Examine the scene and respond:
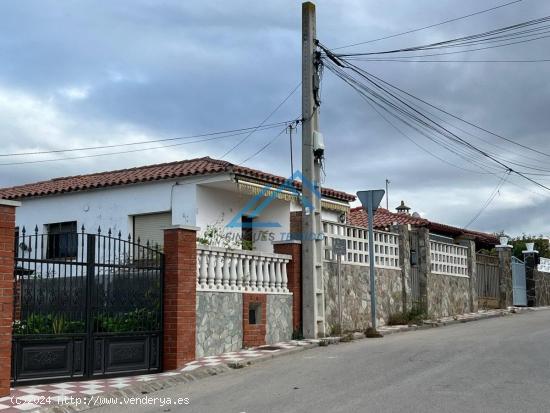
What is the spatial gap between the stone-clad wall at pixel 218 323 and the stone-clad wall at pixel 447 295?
8.00 meters

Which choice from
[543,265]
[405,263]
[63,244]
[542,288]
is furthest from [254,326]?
[543,265]

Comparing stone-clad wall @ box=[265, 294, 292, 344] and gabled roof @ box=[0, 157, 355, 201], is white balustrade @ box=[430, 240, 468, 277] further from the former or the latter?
stone-clad wall @ box=[265, 294, 292, 344]

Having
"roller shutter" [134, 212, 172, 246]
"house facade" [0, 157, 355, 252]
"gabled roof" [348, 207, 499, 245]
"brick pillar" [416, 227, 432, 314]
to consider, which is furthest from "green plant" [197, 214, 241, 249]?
"gabled roof" [348, 207, 499, 245]

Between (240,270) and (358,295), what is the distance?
4319 mm

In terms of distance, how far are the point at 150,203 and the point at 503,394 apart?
11.6m

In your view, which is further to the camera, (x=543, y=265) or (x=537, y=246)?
(x=537, y=246)

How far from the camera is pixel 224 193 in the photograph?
17.9 m

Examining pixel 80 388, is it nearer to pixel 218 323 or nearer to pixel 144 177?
pixel 218 323

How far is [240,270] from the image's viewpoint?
13094 mm

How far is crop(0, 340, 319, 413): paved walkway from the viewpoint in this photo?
821cm

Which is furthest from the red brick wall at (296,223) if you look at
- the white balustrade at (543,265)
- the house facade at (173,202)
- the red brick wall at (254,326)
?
the white balustrade at (543,265)

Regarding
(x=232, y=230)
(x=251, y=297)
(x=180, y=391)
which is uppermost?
(x=232, y=230)

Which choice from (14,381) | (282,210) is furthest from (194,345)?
(282,210)

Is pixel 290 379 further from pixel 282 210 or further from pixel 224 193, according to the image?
pixel 282 210
